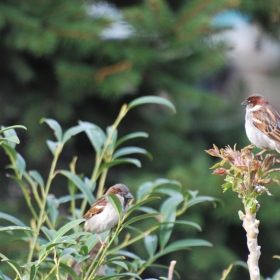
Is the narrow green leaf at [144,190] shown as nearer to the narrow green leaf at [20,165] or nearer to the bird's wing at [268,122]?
the narrow green leaf at [20,165]

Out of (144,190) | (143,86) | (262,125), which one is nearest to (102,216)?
(144,190)

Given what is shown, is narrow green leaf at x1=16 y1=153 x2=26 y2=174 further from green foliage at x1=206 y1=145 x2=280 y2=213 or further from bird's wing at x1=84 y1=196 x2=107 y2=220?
green foliage at x1=206 y1=145 x2=280 y2=213

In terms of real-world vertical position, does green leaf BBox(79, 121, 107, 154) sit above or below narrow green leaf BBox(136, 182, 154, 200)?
above

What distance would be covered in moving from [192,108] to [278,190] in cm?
107

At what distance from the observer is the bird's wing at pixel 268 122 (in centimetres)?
213

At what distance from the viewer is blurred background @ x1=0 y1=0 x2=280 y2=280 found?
330cm

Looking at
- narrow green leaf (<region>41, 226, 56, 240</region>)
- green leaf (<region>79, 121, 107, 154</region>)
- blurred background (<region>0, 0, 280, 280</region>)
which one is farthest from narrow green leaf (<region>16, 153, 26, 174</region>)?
blurred background (<region>0, 0, 280, 280</region>)

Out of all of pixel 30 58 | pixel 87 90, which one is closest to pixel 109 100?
pixel 87 90

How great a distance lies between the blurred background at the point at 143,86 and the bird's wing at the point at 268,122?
42.8 inches

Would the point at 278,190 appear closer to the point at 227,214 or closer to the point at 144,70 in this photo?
the point at 227,214

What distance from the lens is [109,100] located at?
3795 mm

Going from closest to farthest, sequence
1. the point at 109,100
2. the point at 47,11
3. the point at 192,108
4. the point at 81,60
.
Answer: the point at 47,11, the point at 81,60, the point at 109,100, the point at 192,108

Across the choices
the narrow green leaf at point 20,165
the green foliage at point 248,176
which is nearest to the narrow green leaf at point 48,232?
the narrow green leaf at point 20,165

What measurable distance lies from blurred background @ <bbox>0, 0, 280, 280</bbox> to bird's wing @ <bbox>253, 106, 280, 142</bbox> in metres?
1.09
